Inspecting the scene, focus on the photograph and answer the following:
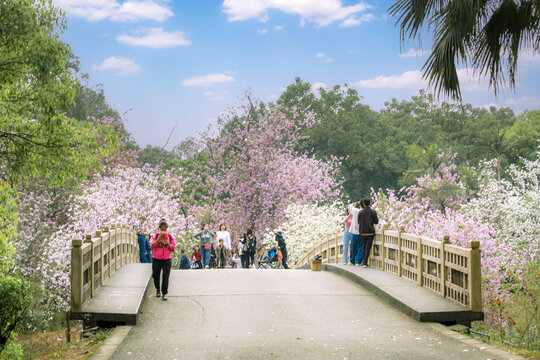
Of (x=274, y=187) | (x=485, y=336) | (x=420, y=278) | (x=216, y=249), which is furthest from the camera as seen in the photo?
(x=274, y=187)

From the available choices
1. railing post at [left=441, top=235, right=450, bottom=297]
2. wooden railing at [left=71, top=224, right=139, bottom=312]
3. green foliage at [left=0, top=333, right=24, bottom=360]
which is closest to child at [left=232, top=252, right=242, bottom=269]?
wooden railing at [left=71, top=224, right=139, bottom=312]

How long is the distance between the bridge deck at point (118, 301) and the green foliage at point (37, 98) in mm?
2875

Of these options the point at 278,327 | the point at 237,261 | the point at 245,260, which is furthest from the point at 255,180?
the point at 278,327

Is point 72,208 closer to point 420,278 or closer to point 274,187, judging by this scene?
point 274,187

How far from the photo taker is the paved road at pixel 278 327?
7574 millimetres

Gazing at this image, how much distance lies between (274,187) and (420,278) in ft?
79.6

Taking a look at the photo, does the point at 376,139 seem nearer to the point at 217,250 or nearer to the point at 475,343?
the point at 217,250

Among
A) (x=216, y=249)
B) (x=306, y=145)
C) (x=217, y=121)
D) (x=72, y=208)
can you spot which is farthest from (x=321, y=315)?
(x=306, y=145)

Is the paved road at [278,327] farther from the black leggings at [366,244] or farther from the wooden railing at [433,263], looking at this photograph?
the black leggings at [366,244]

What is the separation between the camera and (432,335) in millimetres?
8625

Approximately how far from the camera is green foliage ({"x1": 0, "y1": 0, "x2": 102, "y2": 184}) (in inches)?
466

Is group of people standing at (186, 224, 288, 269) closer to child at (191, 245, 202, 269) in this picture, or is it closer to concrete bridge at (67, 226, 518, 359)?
child at (191, 245, 202, 269)

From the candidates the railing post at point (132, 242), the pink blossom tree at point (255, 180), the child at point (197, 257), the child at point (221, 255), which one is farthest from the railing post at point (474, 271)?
the pink blossom tree at point (255, 180)

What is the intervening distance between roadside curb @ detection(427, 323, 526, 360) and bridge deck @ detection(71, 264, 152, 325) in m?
4.54
